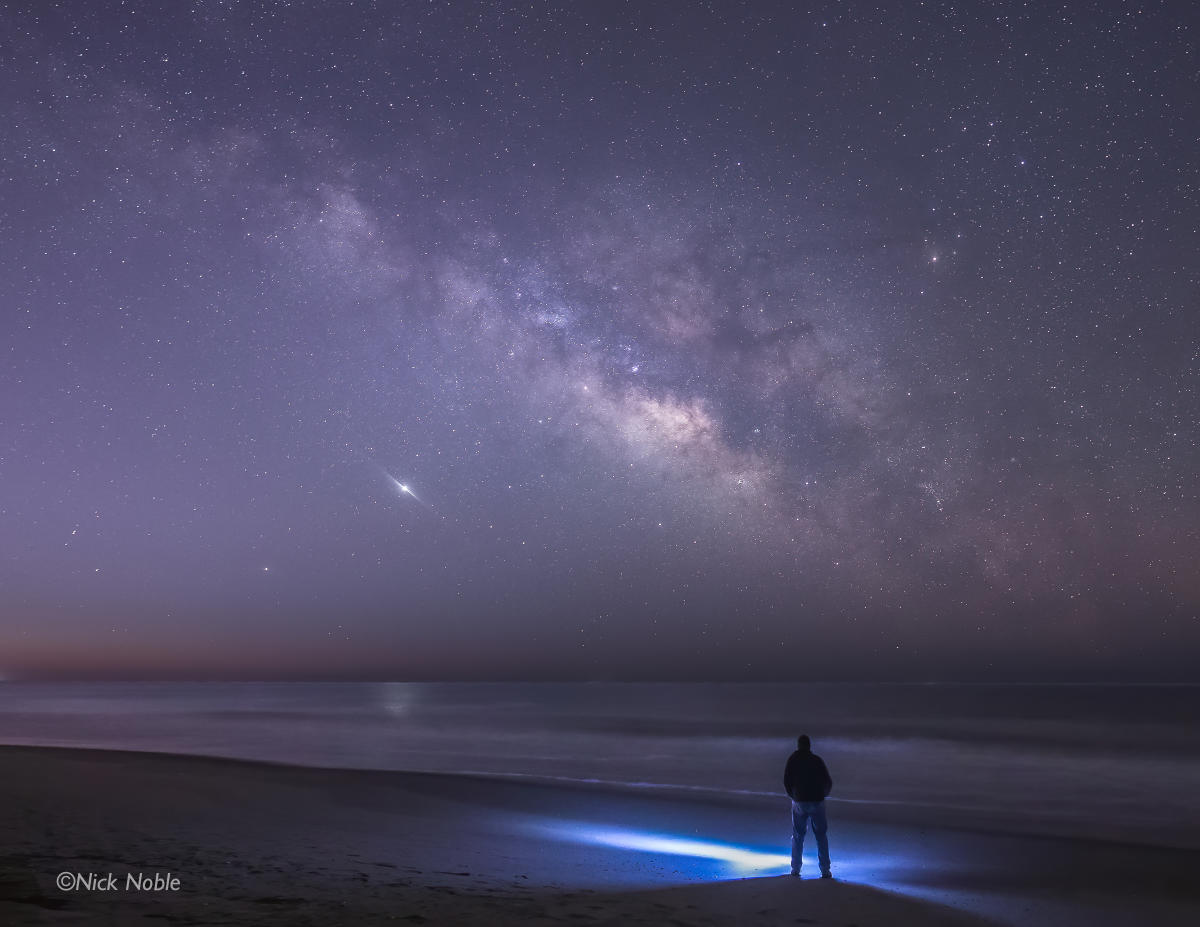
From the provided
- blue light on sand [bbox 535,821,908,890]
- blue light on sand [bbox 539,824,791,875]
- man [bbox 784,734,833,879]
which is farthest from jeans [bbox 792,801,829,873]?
blue light on sand [bbox 539,824,791,875]

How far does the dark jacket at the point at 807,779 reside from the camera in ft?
38.5

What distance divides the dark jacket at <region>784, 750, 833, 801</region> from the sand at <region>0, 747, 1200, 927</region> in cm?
114

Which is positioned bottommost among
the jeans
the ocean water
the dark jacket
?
the ocean water

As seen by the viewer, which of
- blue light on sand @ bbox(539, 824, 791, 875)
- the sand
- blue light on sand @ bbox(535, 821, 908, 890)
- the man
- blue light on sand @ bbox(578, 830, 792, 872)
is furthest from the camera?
blue light on sand @ bbox(578, 830, 792, 872)

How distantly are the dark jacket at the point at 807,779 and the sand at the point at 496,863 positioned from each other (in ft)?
3.73

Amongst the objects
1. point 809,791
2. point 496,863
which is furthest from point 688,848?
point 809,791

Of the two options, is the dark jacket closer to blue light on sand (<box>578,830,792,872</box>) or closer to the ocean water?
blue light on sand (<box>578,830,792,872</box>)

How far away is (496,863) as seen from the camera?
13500 millimetres

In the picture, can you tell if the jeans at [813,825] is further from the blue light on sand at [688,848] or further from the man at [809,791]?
the blue light on sand at [688,848]

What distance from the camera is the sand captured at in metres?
9.55

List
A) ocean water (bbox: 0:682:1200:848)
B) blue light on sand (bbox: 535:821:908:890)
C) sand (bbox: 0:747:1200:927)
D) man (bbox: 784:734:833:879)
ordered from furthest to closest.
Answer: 1. ocean water (bbox: 0:682:1200:848)
2. blue light on sand (bbox: 535:821:908:890)
3. man (bbox: 784:734:833:879)
4. sand (bbox: 0:747:1200:927)

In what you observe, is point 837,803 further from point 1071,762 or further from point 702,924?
point 1071,762

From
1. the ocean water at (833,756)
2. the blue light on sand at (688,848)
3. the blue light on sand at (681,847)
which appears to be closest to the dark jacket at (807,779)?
the blue light on sand at (681,847)

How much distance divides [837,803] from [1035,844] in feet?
21.9
